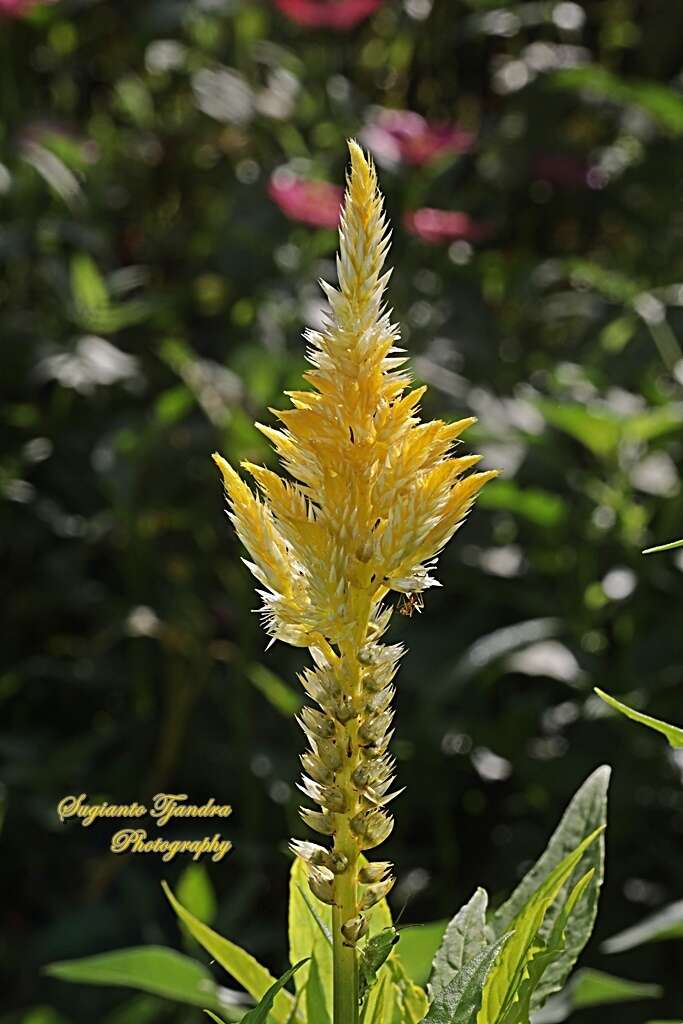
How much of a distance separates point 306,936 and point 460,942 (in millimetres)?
71

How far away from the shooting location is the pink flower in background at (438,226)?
1851mm

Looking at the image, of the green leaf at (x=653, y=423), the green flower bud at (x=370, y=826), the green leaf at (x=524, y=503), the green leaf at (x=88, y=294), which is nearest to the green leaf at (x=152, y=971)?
the green flower bud at (x=370, y=826)

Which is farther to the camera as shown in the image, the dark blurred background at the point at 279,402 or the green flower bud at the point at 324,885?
the dark blurred background at the point at 279,402

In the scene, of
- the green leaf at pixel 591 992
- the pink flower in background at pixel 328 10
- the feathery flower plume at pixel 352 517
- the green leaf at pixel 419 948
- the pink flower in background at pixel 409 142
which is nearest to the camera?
the feathery flower plume at pixel 352 517

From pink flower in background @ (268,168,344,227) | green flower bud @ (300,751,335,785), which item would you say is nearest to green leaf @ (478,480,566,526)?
pink flower in background @ (268,168,344,227)

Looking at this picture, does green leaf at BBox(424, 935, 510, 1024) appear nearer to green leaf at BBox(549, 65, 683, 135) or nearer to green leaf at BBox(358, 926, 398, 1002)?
green leaf at BBox(358, 926, 398, 1002)

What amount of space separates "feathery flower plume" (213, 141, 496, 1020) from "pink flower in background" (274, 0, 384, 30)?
1643 mm

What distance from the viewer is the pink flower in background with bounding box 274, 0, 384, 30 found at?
202cm

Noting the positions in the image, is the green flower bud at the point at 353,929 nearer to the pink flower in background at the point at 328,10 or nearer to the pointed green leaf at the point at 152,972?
the pointed green leaf at the point at 152,972

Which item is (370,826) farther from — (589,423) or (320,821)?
(589,423)

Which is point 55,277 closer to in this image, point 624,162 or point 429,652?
point 429,652

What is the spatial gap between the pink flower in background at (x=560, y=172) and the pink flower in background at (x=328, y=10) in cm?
32

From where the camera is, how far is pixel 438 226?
73.6 inches

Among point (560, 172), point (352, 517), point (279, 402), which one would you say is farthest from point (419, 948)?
point (560, 172)
